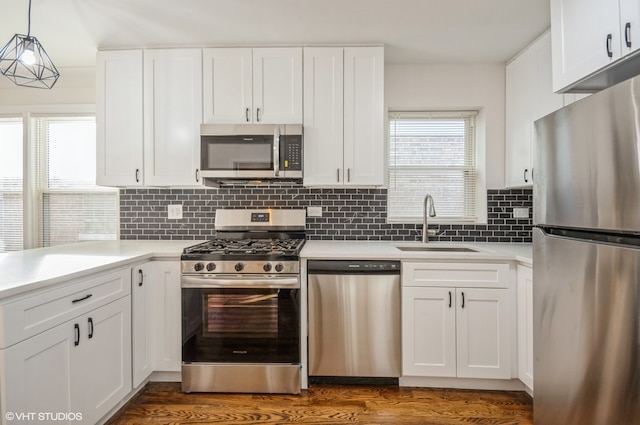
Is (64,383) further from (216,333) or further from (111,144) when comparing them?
(111,144)

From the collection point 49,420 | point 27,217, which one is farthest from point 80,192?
point 49,420

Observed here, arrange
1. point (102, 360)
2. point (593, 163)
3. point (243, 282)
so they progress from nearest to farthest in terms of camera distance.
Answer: point (593, 163) → point (102, 360) → point (243, 282)

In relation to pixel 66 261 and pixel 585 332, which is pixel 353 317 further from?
pixel 66 261

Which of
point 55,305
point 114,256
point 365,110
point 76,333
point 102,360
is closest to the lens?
point 55,305

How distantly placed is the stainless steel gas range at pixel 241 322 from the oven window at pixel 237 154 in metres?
0.65

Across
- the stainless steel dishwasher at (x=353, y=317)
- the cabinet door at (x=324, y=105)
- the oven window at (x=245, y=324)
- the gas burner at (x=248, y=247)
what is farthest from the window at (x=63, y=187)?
the stainless steel dishwasher at (x=353, y=317)

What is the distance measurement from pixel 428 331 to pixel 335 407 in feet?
2.49

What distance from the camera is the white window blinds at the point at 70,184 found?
293 cm

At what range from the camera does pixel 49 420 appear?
1367mm

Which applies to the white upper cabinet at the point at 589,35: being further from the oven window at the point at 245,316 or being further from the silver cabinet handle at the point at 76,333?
the silver cabinet handle at the point at 76,333

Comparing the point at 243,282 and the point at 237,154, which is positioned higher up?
the point at 237,154

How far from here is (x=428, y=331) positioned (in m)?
2.14

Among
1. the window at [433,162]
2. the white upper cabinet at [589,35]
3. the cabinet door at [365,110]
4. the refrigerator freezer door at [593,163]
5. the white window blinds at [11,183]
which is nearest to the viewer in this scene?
the refrigerator freezer door at [593,163]

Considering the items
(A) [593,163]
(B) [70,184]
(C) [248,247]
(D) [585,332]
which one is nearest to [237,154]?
(C) [248,247]
